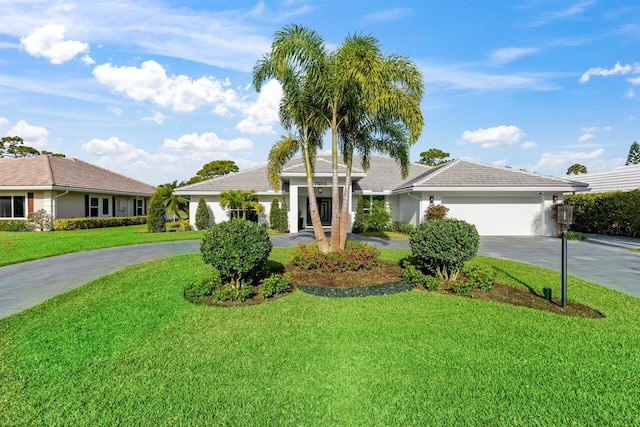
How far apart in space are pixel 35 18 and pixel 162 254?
330 inches

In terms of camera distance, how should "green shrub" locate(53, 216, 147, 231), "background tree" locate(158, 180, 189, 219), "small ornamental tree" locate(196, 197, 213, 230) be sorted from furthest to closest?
"background tree" locate(158, 180, 189, 219) → "small ornamental tree" locate(196, 197, 213, 230) → "green shrub" locate(53, 216, 147, 231)

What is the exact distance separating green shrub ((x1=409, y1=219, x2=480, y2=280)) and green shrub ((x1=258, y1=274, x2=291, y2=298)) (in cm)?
325

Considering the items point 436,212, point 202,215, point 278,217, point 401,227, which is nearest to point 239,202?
point 278,217

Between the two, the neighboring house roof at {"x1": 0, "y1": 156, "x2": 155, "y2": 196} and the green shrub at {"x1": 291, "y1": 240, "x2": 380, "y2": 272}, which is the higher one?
the neighboring house roof at {"x1": 0, "y1": 156, "x2": 155, "y2": 196}

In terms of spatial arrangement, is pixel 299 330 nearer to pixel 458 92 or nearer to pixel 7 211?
pixel 458 92

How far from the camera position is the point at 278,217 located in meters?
20.9

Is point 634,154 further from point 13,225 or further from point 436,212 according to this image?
point 13,225

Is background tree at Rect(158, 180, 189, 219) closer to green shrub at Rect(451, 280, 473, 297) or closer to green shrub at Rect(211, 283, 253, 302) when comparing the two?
green shrub at Rect(211, 283, 253, 302)

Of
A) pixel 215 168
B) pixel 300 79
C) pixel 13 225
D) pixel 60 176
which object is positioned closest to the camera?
pixel 300 79

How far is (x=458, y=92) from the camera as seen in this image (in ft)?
50.0

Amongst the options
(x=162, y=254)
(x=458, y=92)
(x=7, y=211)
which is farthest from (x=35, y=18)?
(x=7, y=211)

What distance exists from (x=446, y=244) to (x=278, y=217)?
15056mm

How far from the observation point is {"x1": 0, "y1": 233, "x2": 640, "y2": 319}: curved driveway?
719cm

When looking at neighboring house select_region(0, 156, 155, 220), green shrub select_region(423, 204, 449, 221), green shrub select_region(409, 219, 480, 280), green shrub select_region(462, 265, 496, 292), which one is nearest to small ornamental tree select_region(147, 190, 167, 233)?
neighboring house select_region(0, 156, 155, 220)
